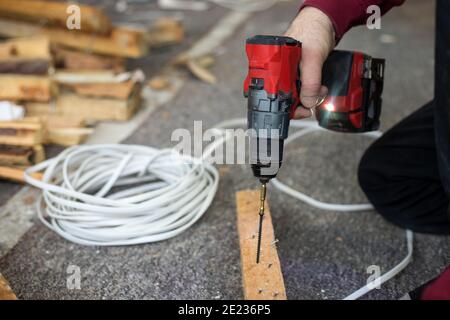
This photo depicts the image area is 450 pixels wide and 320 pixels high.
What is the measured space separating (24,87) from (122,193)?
633mm

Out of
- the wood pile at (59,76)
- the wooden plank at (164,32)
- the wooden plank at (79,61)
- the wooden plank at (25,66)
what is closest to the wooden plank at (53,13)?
the wood pile at (59,76)

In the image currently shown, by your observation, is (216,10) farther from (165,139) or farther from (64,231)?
(64,231)

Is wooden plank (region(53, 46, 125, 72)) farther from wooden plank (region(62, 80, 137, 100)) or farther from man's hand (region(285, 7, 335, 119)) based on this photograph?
man's hand (region(285, 7, 335, 119))

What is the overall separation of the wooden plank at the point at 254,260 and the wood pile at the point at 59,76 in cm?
73

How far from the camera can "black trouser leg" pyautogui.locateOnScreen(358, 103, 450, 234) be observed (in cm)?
116

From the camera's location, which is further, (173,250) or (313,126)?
(313,126)

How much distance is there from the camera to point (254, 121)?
0.87 meters

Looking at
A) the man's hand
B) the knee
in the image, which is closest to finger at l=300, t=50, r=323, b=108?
the man's hand

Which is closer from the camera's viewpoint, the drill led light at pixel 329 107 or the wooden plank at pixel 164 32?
the drill led light at pixel 329 107

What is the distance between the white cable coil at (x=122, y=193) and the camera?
1.14 meters

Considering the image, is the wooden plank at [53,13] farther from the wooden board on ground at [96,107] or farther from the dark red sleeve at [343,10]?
the dark red sleeve at [343,10]

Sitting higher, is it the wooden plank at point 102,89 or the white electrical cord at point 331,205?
the wooden plank at point 102,89

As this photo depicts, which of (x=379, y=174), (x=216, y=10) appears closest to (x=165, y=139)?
(x=379, y=174)
